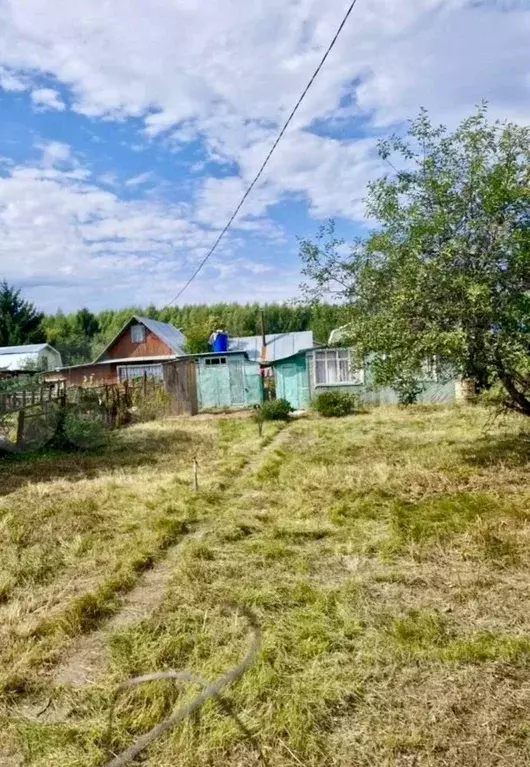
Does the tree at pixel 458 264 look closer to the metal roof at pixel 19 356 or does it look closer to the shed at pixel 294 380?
the shed at pixel 294 380

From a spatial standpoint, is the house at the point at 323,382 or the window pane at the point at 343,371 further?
the window pane at the point at 343,371

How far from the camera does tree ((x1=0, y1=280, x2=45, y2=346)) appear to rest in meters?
33.7

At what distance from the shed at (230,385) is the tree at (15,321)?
20.4m

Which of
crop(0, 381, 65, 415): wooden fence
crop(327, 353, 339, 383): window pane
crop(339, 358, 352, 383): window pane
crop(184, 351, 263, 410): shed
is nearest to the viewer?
crop(0, 381, 65, 415): wooden fence

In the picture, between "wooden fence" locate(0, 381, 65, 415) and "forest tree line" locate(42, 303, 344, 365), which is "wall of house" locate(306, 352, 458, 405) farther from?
"forest tree line" locate(42, 303, 344, 365)

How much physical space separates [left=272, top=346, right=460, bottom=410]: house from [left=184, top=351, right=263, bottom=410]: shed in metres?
1.00

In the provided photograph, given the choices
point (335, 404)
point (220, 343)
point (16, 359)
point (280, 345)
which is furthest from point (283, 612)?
point (16, 359)

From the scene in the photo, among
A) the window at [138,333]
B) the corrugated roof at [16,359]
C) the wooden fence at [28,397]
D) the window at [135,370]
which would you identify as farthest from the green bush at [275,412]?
the corrugated roof at [16,359]

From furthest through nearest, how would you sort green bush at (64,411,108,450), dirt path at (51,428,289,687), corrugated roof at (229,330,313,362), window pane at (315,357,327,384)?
1. corrugated roof at (229,330,313,362)
2. window pane at (315,357,327,384)
3. green bush at (64,411,108,450)
4. dirt path at (51,428,289,687)

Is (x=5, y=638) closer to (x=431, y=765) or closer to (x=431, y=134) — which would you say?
(x=431, y=765)

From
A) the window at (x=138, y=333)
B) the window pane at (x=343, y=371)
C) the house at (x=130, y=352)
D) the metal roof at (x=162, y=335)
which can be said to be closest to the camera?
the window pane at (x=343, y=371)

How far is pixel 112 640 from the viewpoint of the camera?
3.15 metres

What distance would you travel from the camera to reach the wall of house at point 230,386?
59.7 feet

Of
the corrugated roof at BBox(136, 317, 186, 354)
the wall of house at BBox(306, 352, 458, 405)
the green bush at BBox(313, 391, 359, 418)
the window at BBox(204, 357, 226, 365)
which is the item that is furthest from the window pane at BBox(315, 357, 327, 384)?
the corrugated roof at BBox(136, 317, 186, 354)
